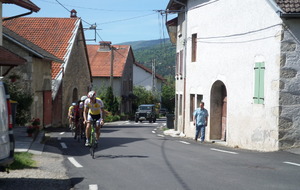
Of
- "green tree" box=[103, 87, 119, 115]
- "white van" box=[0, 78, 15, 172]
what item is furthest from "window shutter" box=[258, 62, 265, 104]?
"green tree" box=[103, 87, 119, 115]

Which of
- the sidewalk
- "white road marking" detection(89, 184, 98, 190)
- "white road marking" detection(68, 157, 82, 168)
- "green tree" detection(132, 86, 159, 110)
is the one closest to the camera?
"white road marking" detection(89, 184, 98, 190)

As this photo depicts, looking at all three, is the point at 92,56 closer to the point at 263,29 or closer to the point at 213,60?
the point at 213,60

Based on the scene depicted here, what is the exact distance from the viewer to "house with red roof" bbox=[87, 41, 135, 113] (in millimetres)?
62281

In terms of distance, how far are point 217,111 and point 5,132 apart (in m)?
14.9

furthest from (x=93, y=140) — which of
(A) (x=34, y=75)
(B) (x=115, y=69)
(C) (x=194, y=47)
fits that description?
(B) (x=115, y=69)

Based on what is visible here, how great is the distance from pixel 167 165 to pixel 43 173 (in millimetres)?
2680

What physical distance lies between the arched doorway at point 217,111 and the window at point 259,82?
4.49 meters

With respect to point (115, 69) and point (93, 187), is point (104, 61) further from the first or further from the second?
point (93, 187)

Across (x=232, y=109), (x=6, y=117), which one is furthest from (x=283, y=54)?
(x=6, y=117)

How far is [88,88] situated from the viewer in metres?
44.1

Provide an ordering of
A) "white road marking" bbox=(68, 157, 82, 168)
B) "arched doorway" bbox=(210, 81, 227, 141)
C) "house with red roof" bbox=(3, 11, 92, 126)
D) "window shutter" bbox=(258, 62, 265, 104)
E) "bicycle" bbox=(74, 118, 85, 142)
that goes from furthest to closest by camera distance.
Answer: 1. "house with red roof" bbox=(3, 11, 92, 126)
2. "arched doorway" bbox=(210, 81, 227, 141)
3. "bicycle" bbox=(74, 118, 85, 142)
4. "window shutter" bbox=(258, 62, 265, 104)
5. "white road marking" bbox=(68, 157, 82, 168)

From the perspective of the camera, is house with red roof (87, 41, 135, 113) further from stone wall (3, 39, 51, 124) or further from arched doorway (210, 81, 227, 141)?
arched doorway (210, 81, 227, 141)

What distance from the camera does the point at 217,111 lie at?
70.1 feet

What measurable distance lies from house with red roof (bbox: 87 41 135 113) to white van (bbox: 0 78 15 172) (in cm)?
5184
